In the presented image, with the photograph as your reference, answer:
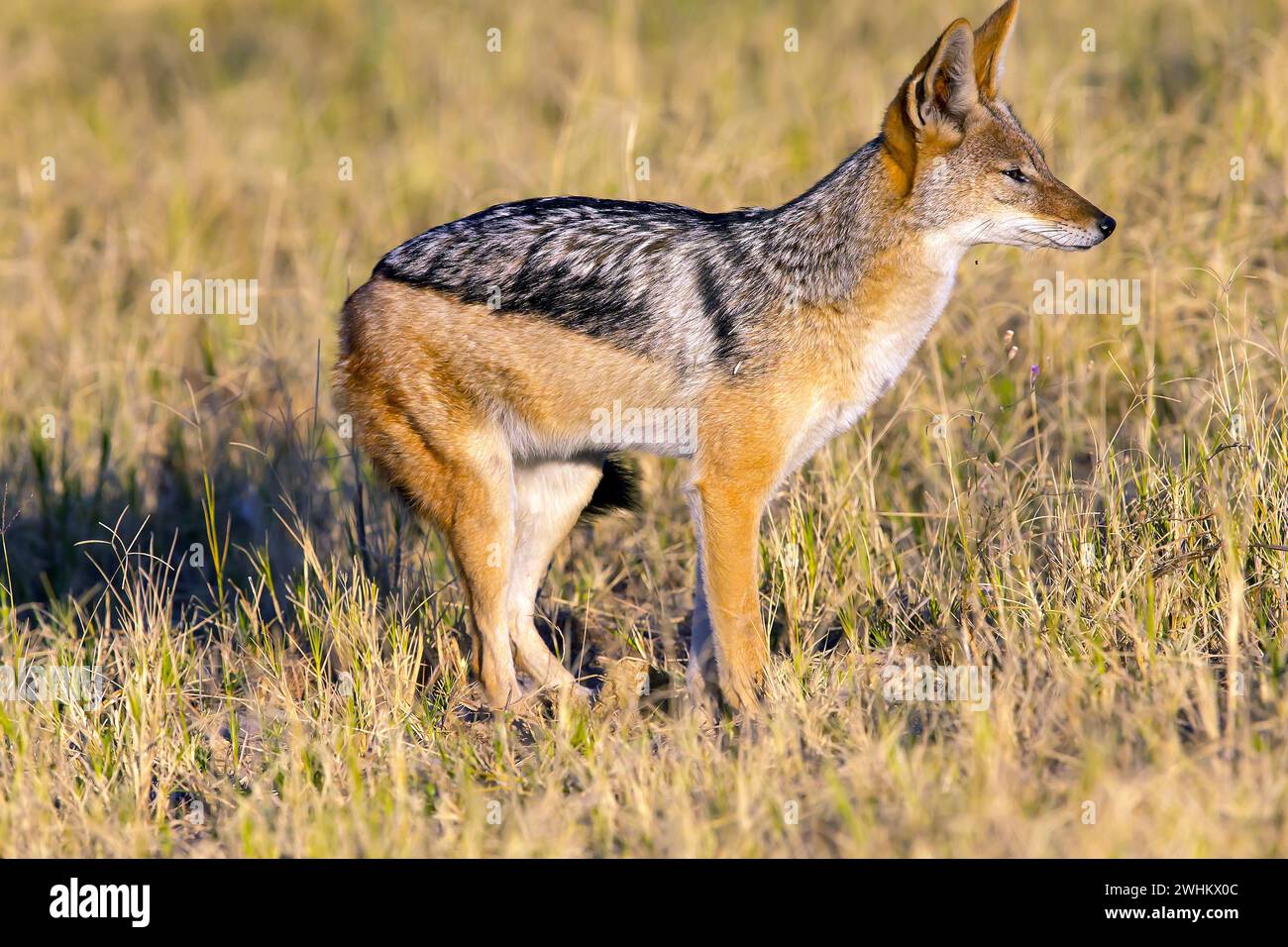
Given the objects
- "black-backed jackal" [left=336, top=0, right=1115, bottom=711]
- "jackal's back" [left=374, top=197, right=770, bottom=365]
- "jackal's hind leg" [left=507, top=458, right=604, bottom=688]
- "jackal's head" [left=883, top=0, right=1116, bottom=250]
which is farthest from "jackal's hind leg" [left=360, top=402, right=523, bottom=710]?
"jackal's head" [left=883, top=0, right=1116, bottom=250]

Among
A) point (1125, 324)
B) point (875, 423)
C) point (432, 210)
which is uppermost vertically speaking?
point (432, 210)

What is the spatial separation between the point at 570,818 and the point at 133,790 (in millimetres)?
1619

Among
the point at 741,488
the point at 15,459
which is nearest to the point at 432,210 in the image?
the point at 15,459

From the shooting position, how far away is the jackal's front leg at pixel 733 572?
519 cm

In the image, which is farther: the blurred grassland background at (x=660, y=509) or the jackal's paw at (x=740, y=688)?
the jackal's paw at (x=740, y=688)

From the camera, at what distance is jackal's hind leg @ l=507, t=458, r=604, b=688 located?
19.8ft

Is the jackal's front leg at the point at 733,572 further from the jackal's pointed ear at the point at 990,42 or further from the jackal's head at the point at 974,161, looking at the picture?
the jackal's pointed ear at the point at 990,42

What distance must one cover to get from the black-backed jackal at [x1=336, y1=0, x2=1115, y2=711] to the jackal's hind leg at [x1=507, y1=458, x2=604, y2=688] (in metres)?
0.09

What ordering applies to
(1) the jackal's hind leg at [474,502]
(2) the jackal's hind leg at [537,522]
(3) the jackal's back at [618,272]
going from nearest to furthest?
(3) the jackal's back at [618,272], (1) the jackal's hind leg at [474,502], (2) the jackal's hind leg at [537,522]

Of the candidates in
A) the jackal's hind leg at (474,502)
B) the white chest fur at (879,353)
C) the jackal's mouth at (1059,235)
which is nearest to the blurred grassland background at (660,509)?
the jackal's hind leg at (474,502)

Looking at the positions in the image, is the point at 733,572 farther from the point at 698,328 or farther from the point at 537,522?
the point at 537,522

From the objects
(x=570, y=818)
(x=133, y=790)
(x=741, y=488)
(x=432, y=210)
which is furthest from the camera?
(x=432, y=210)

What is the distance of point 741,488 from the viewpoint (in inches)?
204

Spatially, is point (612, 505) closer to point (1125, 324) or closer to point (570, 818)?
point (570, 818)
